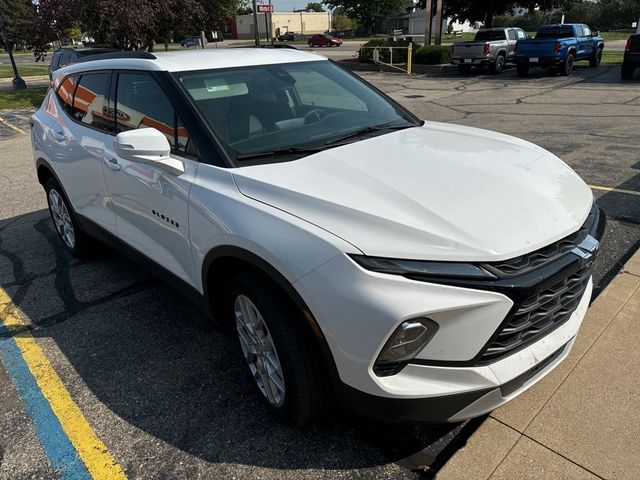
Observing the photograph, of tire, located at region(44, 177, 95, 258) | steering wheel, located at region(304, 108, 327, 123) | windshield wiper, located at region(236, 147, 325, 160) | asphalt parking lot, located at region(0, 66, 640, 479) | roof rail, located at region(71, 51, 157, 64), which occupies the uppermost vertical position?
roof rail, located at region(71, 51, 157, 64)

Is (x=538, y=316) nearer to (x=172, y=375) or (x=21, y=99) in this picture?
(x=172, y=375)

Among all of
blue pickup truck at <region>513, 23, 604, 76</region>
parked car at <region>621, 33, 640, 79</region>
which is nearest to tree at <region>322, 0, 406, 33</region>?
blue pickup truck at <region>513, 23, 604, 76</region>

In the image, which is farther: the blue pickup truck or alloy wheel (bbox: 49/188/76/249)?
the blue pickup truck

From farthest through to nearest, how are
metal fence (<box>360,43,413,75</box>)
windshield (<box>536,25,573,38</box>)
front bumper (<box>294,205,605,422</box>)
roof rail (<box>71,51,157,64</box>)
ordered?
1. metal fence (<box>360,43,413,75</box>)
2. windshield (<box>536,25,573,38</box>)
3. roof rail (<box>71,51,157,64</box>)
4. front bumper (<box>294,205,605,422</box>)

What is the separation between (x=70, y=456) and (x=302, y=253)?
5.11 ft

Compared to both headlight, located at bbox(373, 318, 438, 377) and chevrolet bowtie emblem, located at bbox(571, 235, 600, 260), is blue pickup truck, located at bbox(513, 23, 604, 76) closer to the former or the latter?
chevrolet bowtie emblem, located at bbox(571, 235, 600, 260)

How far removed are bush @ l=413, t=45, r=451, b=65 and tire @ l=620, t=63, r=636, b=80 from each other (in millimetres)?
7801

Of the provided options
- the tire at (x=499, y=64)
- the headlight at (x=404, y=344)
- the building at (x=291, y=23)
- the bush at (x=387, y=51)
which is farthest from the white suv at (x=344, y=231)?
the building at (x=291, y=23)

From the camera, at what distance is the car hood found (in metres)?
1.99

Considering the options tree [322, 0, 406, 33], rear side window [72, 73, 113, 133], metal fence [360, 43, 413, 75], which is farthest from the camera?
tree [322, 0, 406, 33]

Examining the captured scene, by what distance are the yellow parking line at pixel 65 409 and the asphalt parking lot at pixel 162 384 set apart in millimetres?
37

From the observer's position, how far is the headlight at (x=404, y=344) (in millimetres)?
1867

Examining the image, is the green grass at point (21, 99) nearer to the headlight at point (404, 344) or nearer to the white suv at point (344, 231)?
the white suv at point (344, 231)

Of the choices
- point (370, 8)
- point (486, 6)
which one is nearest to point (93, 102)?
point (486, 6)
